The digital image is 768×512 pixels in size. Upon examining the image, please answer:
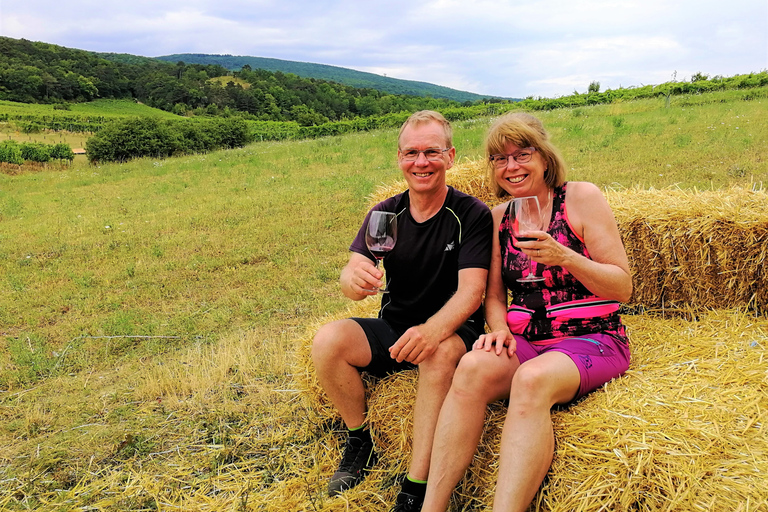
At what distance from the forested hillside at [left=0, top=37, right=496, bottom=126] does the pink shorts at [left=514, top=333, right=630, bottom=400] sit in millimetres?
45316

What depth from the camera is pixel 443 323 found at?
2570mm

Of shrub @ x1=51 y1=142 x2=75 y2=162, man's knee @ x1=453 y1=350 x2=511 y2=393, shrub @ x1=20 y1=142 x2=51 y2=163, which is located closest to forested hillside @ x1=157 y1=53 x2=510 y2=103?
shrub @ x1=51 y1=142 x2=75 y2=162

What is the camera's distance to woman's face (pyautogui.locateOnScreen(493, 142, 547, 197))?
2668 mm

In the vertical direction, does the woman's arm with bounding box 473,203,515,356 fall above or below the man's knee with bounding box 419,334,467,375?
above

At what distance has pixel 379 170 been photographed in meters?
13.4

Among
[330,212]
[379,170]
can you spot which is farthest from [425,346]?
[379,170]

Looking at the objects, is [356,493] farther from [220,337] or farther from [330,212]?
[330,212]

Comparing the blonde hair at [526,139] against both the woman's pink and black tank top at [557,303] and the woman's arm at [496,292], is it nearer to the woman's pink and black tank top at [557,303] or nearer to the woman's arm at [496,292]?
the woman's pink and black tank top at [557,303]

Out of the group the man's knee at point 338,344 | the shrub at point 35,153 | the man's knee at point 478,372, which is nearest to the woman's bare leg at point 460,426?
the man's knee at point 478,372

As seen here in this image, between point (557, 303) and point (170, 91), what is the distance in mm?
60992

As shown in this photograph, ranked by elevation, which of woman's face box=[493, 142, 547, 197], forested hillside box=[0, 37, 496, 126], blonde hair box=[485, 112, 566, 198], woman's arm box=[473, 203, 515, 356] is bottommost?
woman's arm box=[473, 203, 515, 356]

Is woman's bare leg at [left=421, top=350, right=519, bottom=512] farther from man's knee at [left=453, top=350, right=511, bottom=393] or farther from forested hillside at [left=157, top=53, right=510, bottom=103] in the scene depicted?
forested hillside at [left=157, top=53, right=510, bottom=103]

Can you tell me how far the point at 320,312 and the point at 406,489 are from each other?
346 centimetres

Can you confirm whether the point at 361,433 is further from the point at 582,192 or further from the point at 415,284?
the point at 582,192
